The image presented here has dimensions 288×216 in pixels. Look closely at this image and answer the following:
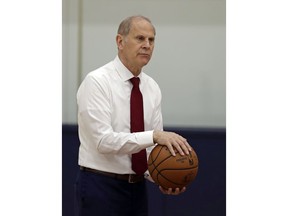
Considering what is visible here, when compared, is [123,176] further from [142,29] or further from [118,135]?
[142,29]

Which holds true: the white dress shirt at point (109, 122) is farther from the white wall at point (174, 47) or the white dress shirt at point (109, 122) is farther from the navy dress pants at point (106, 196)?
the white wall at point (174, 47)

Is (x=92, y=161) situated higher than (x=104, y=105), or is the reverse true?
(x=104, y=105)

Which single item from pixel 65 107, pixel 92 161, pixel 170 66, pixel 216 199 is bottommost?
pixel 216 199

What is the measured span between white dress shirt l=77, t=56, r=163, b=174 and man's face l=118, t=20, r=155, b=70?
88 millimetres

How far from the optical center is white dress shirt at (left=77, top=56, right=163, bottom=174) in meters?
2.59

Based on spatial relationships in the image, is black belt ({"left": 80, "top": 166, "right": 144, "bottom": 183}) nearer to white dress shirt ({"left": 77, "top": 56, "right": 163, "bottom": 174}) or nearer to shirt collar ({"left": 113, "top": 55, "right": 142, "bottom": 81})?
white dress shirt ({"left": 77, "top": 56, "right": 163, "bottom": 174})

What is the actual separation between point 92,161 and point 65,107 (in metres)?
1.73

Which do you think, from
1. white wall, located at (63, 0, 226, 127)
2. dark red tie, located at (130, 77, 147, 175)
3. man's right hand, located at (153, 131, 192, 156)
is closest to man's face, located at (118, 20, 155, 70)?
dark red tie, located at (130, 77, 147, 175)

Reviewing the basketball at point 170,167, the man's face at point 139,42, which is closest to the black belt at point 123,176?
the basketball at point 170,167

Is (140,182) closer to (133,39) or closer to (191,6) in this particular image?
(133,39)

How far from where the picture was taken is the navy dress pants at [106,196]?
2.64m

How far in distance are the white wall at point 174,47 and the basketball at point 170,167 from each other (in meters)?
1.69

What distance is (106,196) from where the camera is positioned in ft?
8.68
